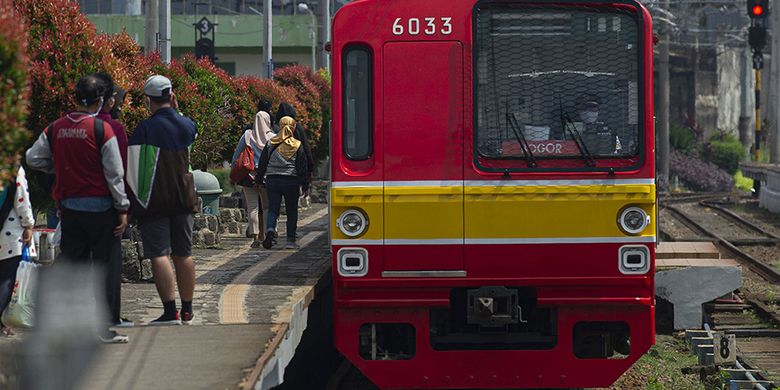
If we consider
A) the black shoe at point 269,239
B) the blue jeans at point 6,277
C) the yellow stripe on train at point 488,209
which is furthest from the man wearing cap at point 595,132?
the black shoe at point 269,239

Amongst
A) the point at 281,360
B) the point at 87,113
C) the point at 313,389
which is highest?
the point at 87,113

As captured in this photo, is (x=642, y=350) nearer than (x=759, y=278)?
Yes

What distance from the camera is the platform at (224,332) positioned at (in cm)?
750

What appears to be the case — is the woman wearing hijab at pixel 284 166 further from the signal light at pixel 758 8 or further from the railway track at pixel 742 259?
the signal light at pixel 758 8

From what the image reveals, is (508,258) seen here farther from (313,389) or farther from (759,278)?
(759,278)

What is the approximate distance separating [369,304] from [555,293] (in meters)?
1.21

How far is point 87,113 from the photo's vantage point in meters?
8.40

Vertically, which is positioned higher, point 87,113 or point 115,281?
point 87,113

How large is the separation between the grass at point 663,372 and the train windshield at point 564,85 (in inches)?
101

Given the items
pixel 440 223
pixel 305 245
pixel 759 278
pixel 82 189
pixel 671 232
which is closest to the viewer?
pixel 82 189

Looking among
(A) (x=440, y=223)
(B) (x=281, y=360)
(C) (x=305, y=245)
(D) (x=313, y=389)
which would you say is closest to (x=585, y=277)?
(A) (x=440, y=223)

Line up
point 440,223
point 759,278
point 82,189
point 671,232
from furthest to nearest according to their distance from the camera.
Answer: point 671,232, point 759,278, point 440,223, point 82,189

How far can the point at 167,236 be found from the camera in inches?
352

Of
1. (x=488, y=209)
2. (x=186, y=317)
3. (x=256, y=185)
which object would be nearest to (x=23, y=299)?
(x=186, y=317)
